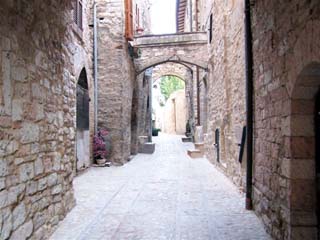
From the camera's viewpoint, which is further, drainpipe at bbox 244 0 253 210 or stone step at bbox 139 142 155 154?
stone step at bbox 139 142 155 154

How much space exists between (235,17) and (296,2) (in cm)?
385

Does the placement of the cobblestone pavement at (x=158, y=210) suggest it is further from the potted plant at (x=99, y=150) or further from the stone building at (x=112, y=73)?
the stone building at (x=112, y=73)

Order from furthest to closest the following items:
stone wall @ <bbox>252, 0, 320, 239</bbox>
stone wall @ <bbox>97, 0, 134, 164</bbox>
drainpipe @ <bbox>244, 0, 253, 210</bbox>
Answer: stone wall @ <bbox>97, 0, 134, 164</bbox>, drainpipe @ <bbox>244, 0, 253, 210</bbox>, stone wall @ <bbox>252, 0, 320, 239</bbox>

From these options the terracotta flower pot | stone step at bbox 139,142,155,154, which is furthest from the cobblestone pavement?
stone step at bbox 139,142,155,154

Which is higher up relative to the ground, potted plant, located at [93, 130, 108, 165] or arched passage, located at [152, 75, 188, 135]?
arched passage, located at [152, 75, 188, 135]

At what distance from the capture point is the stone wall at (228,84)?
20.1ft

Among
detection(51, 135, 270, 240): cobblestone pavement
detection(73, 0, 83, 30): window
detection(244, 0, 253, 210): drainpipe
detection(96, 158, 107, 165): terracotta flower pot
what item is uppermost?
detection(73, 0, 83, 30): window

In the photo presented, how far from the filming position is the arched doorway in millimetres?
8391

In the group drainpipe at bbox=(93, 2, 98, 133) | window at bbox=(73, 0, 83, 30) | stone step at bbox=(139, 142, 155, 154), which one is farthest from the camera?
stone step at bbox=(139, 142, 155, 154)

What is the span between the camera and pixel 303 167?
3.13 meters

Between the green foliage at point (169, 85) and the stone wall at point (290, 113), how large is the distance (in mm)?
31344

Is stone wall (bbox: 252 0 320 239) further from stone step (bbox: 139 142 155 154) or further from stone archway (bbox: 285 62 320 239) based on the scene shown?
stone step (bbox: 139 142 155 154)

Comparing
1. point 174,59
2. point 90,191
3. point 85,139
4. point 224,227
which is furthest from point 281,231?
point 174,59

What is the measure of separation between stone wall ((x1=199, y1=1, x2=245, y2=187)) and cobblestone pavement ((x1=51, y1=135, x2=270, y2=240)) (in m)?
0.51
